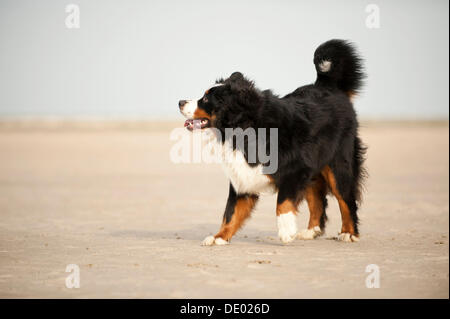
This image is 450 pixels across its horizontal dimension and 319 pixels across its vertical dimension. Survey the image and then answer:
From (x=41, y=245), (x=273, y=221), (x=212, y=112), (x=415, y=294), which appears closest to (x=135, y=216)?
(x=273, y=221)

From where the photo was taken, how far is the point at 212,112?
739cm

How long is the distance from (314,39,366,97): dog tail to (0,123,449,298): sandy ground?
1103mm

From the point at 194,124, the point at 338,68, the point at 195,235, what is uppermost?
the point at 338,68

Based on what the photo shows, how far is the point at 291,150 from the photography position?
734 centimetres

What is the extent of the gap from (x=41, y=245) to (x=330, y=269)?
3600mm

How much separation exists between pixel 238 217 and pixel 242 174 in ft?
1.98

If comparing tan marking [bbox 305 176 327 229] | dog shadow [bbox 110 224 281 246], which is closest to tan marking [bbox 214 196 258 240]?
dog shadow [bbox 110 224 281 246]

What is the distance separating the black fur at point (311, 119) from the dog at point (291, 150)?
1cm

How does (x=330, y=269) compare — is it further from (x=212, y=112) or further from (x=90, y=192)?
(x=90, y=192)

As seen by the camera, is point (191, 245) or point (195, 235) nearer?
point (191, 245)

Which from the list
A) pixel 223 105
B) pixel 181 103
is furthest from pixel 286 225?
pixel 181 103

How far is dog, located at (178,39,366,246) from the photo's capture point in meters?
7.30

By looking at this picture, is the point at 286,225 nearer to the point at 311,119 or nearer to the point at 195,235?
the point at 311,119

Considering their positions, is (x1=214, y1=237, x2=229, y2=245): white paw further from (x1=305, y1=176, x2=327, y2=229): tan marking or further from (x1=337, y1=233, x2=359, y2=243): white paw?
(x1=337, y1=233, x2=359, y2=243): white paw
